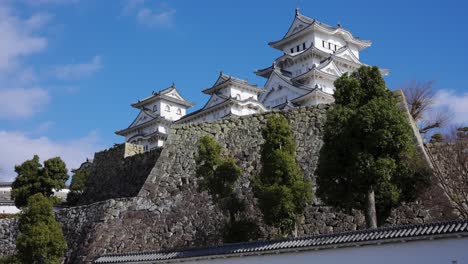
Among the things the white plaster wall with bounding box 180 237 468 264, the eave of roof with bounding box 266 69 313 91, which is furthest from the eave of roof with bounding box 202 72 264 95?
the white plaster wall with bounding box 180 237 468 264

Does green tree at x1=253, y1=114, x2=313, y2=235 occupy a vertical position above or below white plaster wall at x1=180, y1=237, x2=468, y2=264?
above

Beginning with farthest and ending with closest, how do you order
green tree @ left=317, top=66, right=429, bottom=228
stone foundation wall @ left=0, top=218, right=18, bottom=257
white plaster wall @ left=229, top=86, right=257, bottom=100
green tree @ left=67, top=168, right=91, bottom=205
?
1. white plaster wall @ left=229, top=86, right=257, bottom=100
2. green tree @ left=67, top=168, right=91, bottom=205
3. stone foundation wall @ left=0, top=218, right=18, bottom=257
4. green tree @ left=317, top=66, right=429, bottom=228

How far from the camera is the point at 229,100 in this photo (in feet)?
124

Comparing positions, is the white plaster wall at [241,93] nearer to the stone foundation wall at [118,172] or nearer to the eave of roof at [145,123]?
the eave of roof at [145,123]

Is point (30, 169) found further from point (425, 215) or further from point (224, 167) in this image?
point (425, 215)

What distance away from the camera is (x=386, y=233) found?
972 centimetres

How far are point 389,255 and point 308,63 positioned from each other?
2946cm

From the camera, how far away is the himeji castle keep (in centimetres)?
3591

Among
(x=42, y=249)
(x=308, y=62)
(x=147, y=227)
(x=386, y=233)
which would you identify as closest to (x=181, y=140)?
(x=147, y=227)

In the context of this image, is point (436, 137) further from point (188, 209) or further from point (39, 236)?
point (39, 236)

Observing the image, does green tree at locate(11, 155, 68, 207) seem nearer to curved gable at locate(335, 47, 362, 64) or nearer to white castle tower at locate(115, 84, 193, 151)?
white castle tower at locate(115, 84, 193, 151)

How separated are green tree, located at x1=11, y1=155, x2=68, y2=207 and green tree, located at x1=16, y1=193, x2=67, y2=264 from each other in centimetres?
694

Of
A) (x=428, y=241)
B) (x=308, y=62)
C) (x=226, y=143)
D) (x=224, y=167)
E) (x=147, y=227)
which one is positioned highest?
(x=308, y=62)

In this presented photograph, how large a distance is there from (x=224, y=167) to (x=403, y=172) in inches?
181
